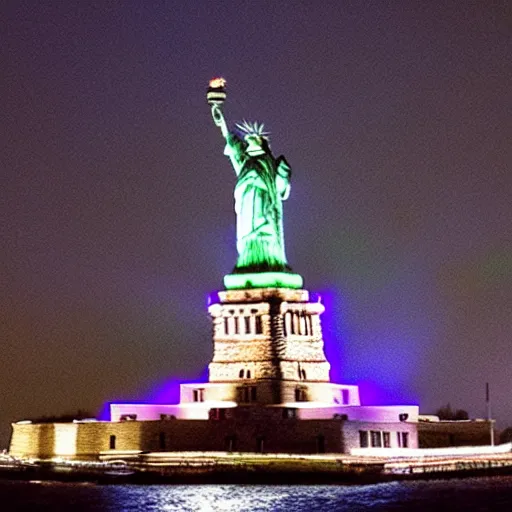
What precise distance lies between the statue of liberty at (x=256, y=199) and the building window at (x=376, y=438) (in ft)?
32.1

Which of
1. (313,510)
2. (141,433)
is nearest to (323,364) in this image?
(141,433)

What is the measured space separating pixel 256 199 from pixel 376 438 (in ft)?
46.0

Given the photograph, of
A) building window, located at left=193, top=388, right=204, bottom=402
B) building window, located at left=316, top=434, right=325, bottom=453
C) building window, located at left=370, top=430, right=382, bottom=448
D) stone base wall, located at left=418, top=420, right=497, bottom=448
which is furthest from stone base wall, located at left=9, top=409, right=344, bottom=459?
stone base wall, located at left=418, top=420, right=497, bottom=448

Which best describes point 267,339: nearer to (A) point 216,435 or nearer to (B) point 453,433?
(A) point 216,435

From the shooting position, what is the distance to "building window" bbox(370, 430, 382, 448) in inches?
2320

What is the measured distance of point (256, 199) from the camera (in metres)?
66.0

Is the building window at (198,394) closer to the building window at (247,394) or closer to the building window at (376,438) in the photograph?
the building window at (247,394)

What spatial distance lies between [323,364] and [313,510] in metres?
20.8

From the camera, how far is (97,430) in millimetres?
58281

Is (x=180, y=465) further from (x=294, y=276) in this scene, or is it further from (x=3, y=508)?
(x=294, y=276)

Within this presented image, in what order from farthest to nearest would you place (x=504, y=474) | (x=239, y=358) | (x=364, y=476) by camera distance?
(x=239, y=358) < (x=504, y=474) < (x=364, y=476)

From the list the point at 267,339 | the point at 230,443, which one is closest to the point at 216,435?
the point at 230,443

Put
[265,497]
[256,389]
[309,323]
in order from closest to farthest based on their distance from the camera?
[265,497], [256,389], [309,323]

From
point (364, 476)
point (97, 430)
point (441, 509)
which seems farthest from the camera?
point (97, 430)
